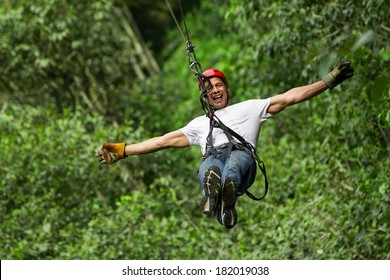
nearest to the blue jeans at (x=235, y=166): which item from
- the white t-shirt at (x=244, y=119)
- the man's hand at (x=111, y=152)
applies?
the white t-shirt at (x=244, y=119)

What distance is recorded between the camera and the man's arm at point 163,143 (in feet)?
20.9

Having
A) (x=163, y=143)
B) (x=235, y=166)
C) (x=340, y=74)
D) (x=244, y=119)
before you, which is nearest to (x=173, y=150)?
(x=163, y=143)

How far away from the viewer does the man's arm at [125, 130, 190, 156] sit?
251 inches

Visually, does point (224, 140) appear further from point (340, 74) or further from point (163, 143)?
point (340, 74)

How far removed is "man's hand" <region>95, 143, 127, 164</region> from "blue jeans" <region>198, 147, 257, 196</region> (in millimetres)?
688

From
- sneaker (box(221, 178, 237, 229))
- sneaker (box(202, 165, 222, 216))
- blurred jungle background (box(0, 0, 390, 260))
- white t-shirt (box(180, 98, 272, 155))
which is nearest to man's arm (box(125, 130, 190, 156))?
white t-shirt (box(180, 98, 272, 155))

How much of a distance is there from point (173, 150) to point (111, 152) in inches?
319

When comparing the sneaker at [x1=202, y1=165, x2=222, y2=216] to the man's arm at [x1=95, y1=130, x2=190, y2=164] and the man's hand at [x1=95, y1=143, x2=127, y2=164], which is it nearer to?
the man's arm at [x1=95, y1=130, x2=190, y2=164]

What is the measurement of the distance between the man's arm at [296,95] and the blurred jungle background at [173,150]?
465 millimetres

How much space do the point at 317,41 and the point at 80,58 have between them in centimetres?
685

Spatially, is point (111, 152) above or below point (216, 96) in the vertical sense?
below

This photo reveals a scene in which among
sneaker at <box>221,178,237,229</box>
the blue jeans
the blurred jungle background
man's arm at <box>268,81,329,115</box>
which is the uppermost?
the blurred jungle background

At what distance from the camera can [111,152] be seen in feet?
21.5

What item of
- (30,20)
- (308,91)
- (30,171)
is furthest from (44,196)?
(308,91)
